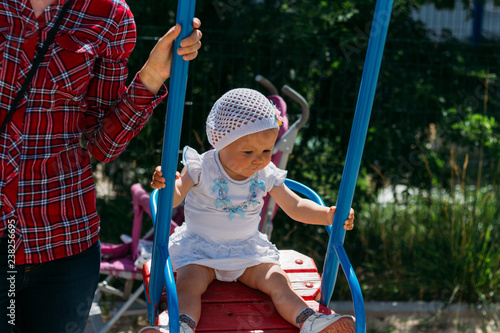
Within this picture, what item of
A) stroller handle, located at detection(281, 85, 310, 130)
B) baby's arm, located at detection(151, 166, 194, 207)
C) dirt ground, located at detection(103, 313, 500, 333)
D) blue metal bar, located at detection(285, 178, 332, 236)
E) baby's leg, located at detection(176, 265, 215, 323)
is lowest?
dirt ground, located at detection(103, 313, 500, 333)

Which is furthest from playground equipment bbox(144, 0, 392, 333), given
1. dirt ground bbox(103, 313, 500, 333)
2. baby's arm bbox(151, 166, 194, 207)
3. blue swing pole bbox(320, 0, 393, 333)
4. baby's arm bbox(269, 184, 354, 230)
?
dirt ground bbox(103, 313, 500, 333)

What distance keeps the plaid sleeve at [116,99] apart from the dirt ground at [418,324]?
7.43 ft

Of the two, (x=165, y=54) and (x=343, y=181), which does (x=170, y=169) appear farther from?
(x=343, y=181)

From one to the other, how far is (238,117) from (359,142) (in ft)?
1.35

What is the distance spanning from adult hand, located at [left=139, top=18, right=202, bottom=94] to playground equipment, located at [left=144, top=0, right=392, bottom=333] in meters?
0.02

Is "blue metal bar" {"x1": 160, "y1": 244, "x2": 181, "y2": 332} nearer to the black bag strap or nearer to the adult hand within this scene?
the adult hand

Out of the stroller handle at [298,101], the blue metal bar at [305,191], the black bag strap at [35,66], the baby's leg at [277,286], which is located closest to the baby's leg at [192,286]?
the baby's leg at [277,286]

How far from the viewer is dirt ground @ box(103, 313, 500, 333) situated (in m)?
3.81

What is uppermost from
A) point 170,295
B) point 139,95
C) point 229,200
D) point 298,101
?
point 139,95

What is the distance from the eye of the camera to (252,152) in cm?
214

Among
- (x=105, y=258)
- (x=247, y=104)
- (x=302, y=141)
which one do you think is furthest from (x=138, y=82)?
(x=302, y=141)

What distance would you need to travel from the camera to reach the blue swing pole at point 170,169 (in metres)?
1.65

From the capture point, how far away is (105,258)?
3.34 m

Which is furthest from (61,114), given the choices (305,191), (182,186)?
(305,191)
